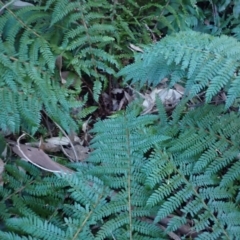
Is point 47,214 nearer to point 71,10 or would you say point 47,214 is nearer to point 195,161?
point 195,161

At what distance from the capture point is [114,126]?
8.86 ft

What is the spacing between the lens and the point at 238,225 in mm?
2250

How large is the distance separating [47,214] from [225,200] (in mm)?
1060

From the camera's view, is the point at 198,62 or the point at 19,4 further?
the point at 19,4

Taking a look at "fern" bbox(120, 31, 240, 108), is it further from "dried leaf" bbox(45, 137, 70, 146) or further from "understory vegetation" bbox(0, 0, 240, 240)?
"dried leaf" bbox(45, 137, 70, 146)

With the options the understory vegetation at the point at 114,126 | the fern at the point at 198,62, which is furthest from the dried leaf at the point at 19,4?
the fern at the point at 198,62

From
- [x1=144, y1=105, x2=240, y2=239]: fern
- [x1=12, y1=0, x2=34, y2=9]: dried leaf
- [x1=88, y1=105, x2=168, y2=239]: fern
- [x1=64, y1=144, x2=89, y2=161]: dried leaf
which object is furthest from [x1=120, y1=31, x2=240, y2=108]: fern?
[x1=12, y1=0, x2=34, y2=9]: dried leaf

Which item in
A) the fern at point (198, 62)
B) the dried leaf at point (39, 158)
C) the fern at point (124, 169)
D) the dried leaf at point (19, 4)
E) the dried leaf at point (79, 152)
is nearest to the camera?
the fern at point (124, 169)

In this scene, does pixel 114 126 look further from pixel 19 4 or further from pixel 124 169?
pixel 19 4

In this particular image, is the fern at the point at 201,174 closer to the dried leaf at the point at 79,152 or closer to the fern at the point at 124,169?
the fern at the point at 124,169

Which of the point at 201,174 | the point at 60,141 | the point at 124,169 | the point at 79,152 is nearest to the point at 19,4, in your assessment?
the point at 60,141

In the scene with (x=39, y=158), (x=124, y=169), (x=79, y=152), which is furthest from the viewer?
(x=79, y=152)

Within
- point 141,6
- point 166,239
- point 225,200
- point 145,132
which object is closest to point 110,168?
point 145,132

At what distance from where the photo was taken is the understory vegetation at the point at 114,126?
7.43ft
